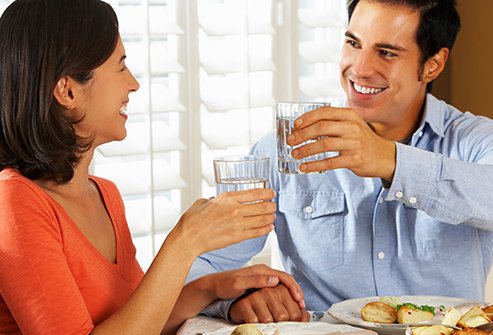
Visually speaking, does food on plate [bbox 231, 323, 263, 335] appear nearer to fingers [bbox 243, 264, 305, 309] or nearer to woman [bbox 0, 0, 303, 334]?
woman [bbox 0, 0, 303, 334]

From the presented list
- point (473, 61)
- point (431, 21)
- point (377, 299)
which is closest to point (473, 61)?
point (473, 61)

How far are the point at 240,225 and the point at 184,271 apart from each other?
139 mm

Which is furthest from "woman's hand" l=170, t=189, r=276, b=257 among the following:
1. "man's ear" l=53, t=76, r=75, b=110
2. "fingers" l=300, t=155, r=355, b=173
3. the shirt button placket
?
the shirt button placket

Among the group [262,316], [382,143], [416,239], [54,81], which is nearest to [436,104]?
[416,239]

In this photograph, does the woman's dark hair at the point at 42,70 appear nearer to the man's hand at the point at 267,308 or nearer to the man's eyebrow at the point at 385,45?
the man's hand at the point at 267,308

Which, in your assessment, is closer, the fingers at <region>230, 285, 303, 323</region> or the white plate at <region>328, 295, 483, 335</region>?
the white plate at <region>328, 295, 483, 335</region>

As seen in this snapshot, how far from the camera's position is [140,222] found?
2803 mm

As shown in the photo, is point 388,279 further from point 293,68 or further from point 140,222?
point 293,68

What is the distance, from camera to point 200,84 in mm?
2926

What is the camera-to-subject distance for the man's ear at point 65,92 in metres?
1.65

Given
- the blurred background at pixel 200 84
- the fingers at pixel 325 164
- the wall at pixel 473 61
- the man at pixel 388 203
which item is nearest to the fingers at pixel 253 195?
the fingers at pixel 325 164

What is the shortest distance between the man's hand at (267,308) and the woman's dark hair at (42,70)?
0.44 metres

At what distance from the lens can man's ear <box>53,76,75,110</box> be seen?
1.65 m

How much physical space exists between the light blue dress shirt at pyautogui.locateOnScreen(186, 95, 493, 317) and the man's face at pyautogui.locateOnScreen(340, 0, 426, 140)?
7 cm
